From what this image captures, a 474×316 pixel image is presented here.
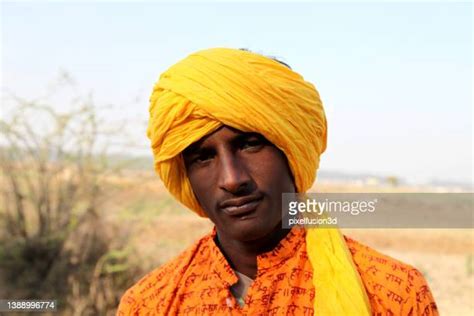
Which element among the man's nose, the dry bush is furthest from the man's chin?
the dry bush

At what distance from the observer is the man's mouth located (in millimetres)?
2205

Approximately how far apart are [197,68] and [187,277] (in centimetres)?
76

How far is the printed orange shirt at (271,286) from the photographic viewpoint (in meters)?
2.22

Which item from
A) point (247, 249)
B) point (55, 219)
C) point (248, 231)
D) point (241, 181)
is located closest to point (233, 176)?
point (241, 181)

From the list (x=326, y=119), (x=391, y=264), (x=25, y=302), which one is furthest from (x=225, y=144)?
(x=25, y=302)

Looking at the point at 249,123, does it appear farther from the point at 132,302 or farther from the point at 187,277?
the point at 132,302

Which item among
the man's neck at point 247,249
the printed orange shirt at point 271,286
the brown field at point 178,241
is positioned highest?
the brown field at point 178,241

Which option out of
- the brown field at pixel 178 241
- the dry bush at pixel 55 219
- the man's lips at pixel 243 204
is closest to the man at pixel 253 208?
the man's lips at pixel 243 204

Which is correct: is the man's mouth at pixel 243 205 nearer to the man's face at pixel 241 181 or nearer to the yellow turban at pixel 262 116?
the man's face at pixel 241 181

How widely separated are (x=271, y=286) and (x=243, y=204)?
1.00 feet

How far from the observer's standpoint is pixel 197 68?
2.41 m

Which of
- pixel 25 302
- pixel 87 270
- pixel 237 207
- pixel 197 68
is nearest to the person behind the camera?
pixel 237 207

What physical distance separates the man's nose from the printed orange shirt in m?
0.29

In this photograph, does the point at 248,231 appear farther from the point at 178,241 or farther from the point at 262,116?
the point at 178,241
